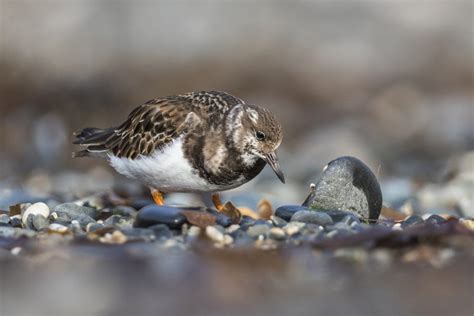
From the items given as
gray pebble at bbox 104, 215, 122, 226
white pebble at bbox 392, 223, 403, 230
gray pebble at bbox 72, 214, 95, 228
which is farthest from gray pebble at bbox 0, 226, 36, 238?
white pebble at bbox 392, 223, 403, 230

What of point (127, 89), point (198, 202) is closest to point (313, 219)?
point (198, 202)

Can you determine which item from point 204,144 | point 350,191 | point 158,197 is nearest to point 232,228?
point 204,144

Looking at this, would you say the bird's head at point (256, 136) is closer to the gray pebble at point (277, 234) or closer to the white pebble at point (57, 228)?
the gray pebble at point (277, 234)

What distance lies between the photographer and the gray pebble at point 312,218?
14.6 ft

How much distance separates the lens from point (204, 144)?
491 centimetres

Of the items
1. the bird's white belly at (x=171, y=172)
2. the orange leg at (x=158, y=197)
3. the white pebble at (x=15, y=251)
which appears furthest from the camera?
the orange leg at (x=158, y=197)

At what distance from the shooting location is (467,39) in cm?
1325

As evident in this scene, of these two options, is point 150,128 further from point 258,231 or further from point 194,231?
point 258,231

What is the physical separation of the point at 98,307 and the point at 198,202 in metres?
3.78

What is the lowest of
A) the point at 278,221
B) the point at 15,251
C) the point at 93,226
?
the point at 15,251

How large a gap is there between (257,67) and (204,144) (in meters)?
7.47

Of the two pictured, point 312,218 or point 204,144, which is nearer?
point 312,218

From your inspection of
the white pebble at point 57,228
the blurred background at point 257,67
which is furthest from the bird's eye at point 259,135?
the blurred background at point 257,67

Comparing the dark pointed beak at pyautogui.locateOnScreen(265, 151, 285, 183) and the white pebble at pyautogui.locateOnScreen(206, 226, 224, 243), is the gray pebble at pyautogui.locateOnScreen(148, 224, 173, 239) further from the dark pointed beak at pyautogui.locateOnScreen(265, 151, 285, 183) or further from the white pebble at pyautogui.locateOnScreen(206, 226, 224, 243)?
the dark pointed beak at pyautogui.locateOnScreen(265, 151, 285, 183)
